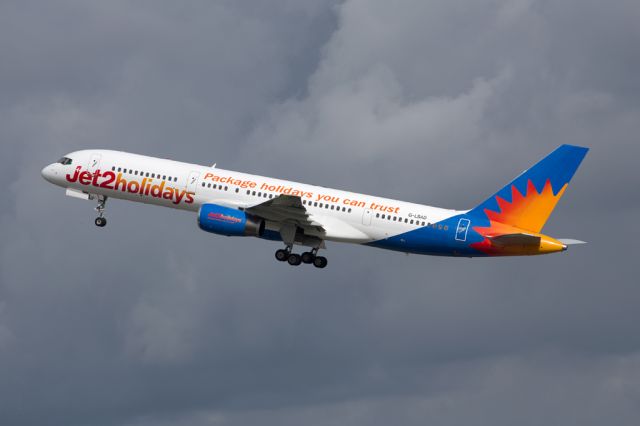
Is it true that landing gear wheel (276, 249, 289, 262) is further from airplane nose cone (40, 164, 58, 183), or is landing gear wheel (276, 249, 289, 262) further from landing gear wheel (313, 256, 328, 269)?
airplane nose cone (40, 164, 58, 183)

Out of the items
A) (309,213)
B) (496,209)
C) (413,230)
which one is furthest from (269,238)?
(496,209)

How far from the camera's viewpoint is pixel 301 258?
84812mm

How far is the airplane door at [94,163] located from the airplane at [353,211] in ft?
6.80

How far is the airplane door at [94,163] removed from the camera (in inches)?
3364

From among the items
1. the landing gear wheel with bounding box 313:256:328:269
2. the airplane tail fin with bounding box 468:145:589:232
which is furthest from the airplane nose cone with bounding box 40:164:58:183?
the airplane tail fin with bounding box 468:145:589:232

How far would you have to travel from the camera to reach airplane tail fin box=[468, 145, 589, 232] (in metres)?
79.9

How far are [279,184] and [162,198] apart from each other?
344 inches

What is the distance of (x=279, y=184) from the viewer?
82.6m

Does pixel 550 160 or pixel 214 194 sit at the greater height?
pixel 550 160

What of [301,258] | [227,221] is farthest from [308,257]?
[227,221]

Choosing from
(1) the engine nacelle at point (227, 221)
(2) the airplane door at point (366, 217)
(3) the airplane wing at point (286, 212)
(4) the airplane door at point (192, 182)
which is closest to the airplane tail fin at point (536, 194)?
(2) the airplane door at point (366, 217)

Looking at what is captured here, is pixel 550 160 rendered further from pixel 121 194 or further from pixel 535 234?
pixel 121 194

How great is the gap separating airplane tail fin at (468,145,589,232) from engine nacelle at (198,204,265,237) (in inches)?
605

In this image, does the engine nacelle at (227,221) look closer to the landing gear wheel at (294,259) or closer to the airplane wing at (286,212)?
the airplane wing at (286,212)
